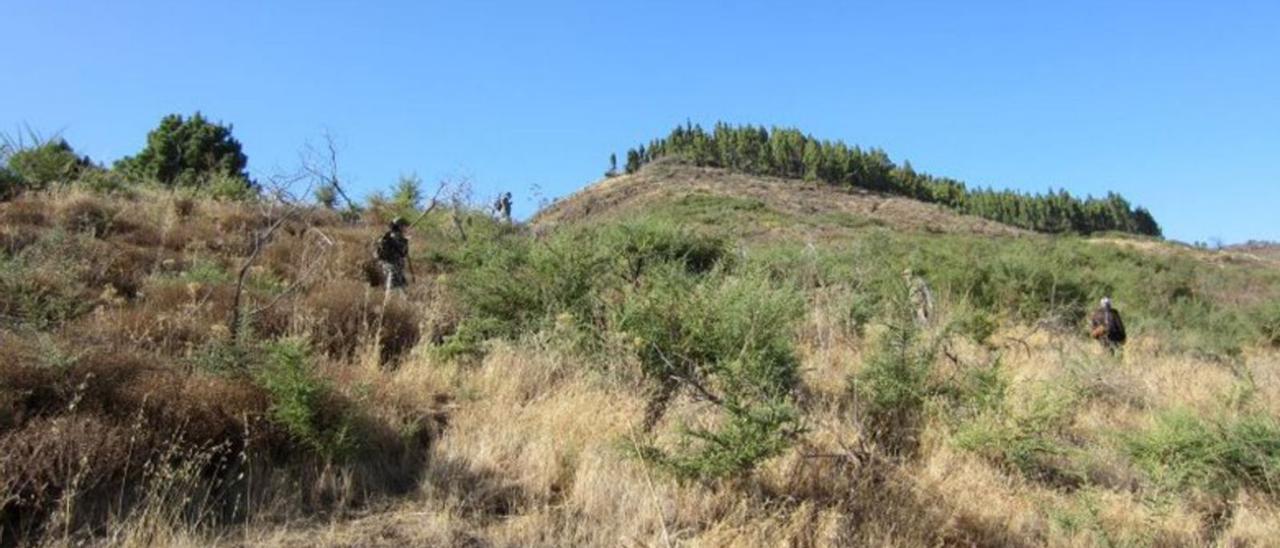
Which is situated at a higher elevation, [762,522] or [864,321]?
Answer: [864,321]

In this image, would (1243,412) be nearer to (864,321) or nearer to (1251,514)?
(1251,514)

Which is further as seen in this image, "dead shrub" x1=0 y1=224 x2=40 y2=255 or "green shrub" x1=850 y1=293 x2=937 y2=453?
"dead shrub" x1=0 y1=224 x2=40 y2=255

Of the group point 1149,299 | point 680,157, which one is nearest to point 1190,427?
point 1149,299

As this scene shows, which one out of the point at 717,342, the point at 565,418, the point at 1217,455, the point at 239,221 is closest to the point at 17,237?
the point at 239,221

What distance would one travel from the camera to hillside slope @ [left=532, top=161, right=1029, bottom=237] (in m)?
51.4

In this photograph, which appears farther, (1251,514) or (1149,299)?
(1149,299)

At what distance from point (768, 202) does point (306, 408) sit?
5675 centimetres

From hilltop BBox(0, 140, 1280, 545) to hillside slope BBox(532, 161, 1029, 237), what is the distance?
32209mm

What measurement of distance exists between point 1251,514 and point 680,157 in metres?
85.1

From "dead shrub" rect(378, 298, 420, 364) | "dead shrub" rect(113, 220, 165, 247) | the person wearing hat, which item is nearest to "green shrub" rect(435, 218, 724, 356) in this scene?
"dead shrub" rect(378, 298, 420, 364)

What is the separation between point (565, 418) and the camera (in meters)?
5.01

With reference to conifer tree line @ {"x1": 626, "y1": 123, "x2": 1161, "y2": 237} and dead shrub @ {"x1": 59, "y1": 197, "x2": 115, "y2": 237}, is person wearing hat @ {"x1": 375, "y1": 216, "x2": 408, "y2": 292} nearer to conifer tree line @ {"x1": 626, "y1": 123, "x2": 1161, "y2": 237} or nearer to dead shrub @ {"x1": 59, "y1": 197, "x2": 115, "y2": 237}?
dead shrub @ {"x1": 59, "y1": 197, "x2": 115, "y2": 237}

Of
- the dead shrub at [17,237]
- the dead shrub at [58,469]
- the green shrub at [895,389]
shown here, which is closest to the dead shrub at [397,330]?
the dead shrub at [58,469]

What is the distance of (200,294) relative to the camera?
276 inches
